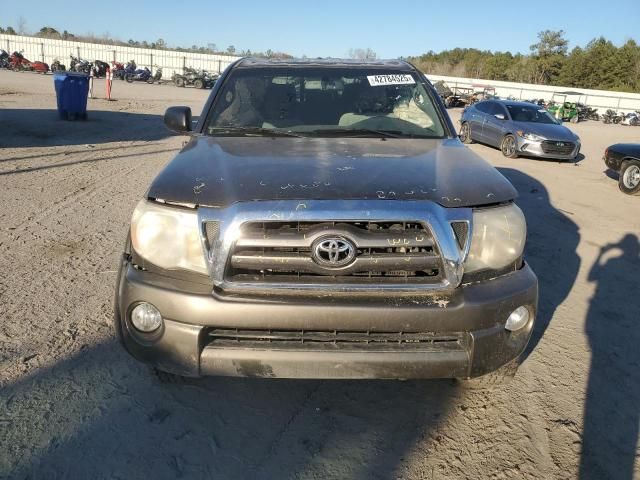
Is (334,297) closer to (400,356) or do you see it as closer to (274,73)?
(400,356)

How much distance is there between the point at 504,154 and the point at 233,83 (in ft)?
39.8

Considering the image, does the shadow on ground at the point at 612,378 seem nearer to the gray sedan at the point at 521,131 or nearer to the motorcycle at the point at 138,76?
the gray sedan at the point at 521,131

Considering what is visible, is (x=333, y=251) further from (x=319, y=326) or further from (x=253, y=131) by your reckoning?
(x=253, y=131)

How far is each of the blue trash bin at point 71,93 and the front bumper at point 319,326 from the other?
45.0 ft

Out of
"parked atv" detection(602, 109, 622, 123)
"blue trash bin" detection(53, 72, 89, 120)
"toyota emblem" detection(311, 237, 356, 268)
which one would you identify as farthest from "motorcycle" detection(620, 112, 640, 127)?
"toyota emblem" detection(311, 237, 356, 268)

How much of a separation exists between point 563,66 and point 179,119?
263 ft

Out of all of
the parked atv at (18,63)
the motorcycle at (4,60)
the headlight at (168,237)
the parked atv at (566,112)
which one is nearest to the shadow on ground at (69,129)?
the headlight at (168,237)

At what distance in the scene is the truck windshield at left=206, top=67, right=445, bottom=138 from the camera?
11.7 feet

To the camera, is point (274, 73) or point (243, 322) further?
point (274, 73)

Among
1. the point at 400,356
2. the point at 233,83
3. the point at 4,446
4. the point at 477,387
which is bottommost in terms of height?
the point at 4,446

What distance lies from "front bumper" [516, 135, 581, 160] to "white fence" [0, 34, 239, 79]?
42.5m

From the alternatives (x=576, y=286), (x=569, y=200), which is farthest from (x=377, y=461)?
(x=569, y=200)

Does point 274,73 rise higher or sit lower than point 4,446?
higher

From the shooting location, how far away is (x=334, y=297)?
2201mm
